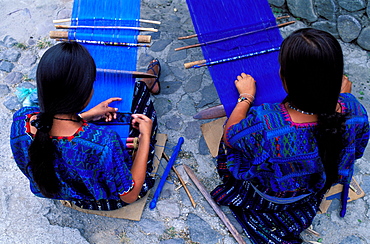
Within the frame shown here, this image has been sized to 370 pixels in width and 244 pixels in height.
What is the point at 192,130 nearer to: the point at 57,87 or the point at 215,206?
the point at 215,206

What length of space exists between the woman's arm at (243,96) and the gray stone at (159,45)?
1.62 meters

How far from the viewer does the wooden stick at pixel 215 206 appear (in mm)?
2381

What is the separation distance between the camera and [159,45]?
378 centimetres

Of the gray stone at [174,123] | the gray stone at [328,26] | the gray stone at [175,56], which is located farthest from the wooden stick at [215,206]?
the gray stone at [328,26]

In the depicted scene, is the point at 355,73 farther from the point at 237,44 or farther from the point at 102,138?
the point at 102,138

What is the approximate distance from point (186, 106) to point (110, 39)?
42.9 inches

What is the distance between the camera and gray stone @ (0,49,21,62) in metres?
3.63

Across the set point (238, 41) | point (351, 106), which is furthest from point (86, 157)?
point (351, 106)

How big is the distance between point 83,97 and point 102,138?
0.81ft

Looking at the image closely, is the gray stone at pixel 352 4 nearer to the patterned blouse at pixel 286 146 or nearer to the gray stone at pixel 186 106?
the gray stone at pixel 186 106

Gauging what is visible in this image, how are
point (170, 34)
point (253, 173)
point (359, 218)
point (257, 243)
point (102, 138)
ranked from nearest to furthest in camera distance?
point (102, 138)
point (253, 173)
point (257, 243)
point (359, 218)
point (170, 34)

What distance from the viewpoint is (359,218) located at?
2.51 metres

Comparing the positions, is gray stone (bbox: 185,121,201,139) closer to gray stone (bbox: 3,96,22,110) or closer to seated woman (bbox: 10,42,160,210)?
seated woman (bbox: 10,42,160,210)

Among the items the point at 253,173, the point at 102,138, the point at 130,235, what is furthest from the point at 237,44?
the point at 130,235
